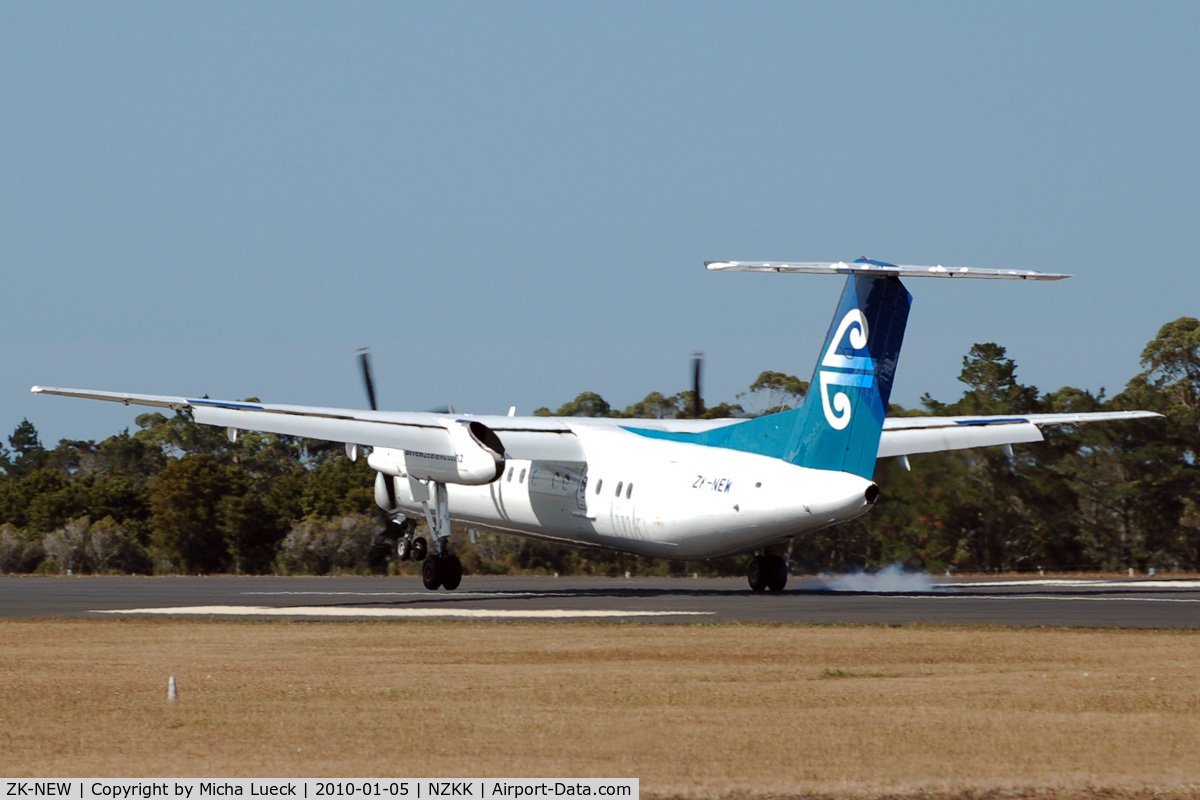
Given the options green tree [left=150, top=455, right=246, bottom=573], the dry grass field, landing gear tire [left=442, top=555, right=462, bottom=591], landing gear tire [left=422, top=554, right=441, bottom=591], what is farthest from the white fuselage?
green tree [left=150, top=455, right=246, bottom=573]

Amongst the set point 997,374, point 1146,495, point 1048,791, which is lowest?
point 1048,791

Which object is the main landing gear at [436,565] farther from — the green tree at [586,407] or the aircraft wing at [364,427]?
the green tree at [586,407]

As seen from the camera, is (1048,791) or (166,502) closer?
(1048,791)

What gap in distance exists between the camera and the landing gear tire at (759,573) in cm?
3509

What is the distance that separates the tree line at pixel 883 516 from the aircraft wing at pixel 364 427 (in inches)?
208

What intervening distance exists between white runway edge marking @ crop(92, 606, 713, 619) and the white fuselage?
3012 mm

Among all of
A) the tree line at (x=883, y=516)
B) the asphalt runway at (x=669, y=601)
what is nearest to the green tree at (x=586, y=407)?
the tree line at (x=883, y=516)

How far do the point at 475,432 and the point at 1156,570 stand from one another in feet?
97.7

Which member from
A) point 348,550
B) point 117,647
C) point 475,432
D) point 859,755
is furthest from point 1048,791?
point 348,550

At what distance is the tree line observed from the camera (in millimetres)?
52812

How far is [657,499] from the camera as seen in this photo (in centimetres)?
3312

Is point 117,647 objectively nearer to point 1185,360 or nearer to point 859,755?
point 859,755

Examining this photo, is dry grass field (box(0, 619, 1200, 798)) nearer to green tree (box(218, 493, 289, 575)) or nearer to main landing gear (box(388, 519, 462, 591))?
main landing gear (box(388, 519, 462, 591))

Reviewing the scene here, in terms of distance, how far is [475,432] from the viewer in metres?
34.0
